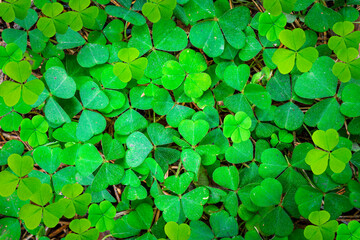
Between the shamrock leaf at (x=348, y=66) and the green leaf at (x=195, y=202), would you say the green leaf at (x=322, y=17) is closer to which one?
the shamrock leaf at (x=348, y=66)

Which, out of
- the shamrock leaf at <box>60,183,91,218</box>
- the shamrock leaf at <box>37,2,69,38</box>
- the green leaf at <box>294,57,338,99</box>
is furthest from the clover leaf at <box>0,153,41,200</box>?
the green leaf at <box>294,57,338,99</box>

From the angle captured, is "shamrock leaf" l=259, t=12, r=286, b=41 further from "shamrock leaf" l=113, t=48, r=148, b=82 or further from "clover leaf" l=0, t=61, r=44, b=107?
"clover leaf" l=0, t=61, r=44, b=107

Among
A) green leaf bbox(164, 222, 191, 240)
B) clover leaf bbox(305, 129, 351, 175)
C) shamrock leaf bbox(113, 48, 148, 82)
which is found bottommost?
green leaf bbox(164, 222, 191, 240)

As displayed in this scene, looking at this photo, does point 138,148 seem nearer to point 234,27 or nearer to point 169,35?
point 169,35

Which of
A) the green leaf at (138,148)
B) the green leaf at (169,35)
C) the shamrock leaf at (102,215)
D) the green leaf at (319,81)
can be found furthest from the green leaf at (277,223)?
the green leaf at (169,35)

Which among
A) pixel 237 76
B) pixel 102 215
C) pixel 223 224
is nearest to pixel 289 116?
pixel 237 76

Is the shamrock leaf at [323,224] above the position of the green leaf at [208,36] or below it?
below
